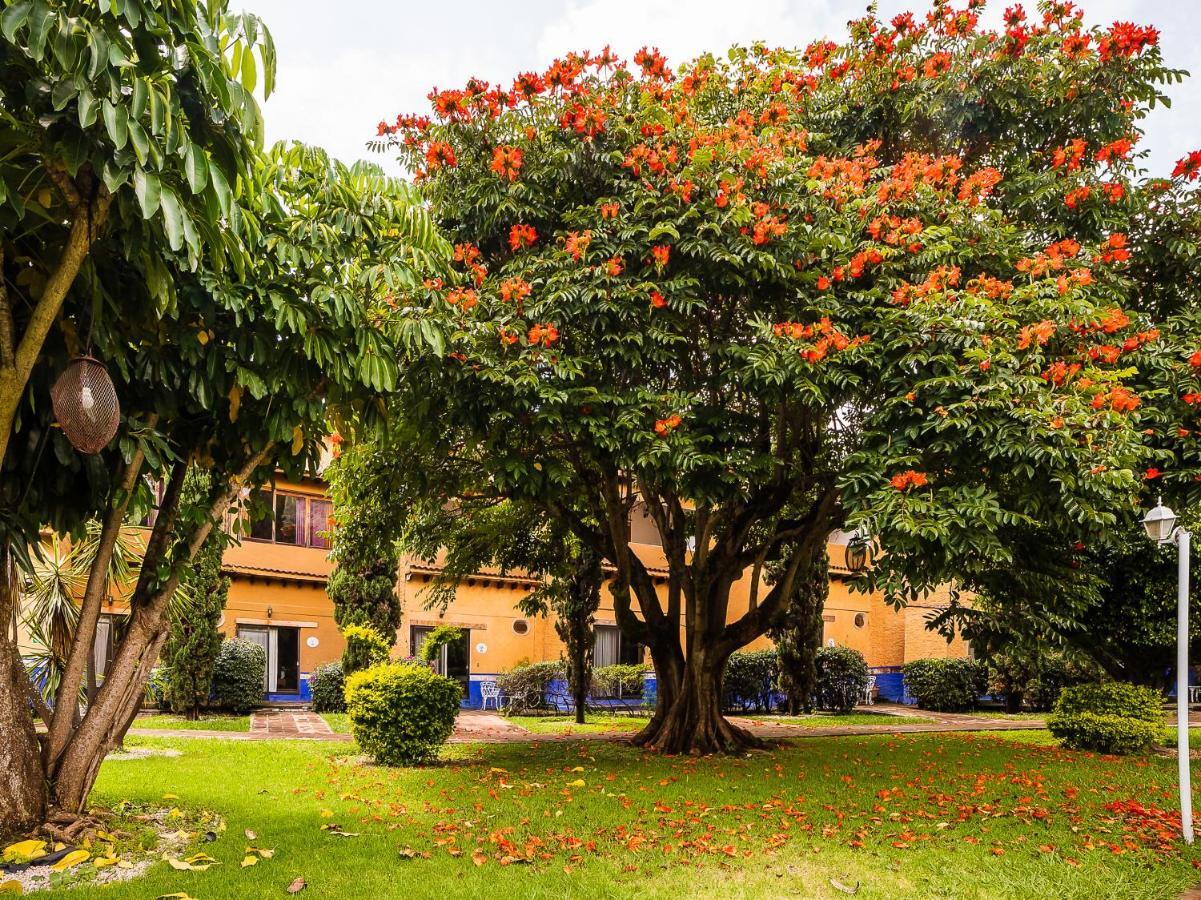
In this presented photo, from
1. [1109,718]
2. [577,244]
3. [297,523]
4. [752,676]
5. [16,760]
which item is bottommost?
[752,676]

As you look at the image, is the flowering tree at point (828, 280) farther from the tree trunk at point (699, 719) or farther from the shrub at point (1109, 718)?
the shrub at point (1109, 718)

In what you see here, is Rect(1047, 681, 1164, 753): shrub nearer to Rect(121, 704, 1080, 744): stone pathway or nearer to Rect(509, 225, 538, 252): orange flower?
Rect(121, 704, 1080, 744): stone pathway

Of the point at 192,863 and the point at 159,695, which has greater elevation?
the point at 192,863

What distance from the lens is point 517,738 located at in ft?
51.6

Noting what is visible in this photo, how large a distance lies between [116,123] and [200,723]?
15878 mm

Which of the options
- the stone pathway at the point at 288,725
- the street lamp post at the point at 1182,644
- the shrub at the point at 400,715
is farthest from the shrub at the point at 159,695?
the street lamp post at the point at 1182,644

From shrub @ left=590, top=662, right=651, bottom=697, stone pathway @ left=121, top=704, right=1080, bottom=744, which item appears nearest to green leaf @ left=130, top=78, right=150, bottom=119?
stone pathway @ left=121, top=704, right=1080, bottom=744

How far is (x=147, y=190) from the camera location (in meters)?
3.86

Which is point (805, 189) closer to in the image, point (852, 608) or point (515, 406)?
point (515, 406)

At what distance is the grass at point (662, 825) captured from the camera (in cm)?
634

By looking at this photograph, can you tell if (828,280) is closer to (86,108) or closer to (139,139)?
(139,139)

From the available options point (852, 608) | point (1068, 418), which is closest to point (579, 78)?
point (1068, 418)

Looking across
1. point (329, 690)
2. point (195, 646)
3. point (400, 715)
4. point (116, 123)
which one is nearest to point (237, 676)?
point (329, 690)

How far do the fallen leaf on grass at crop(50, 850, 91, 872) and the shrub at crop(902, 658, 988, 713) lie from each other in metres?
23.8
